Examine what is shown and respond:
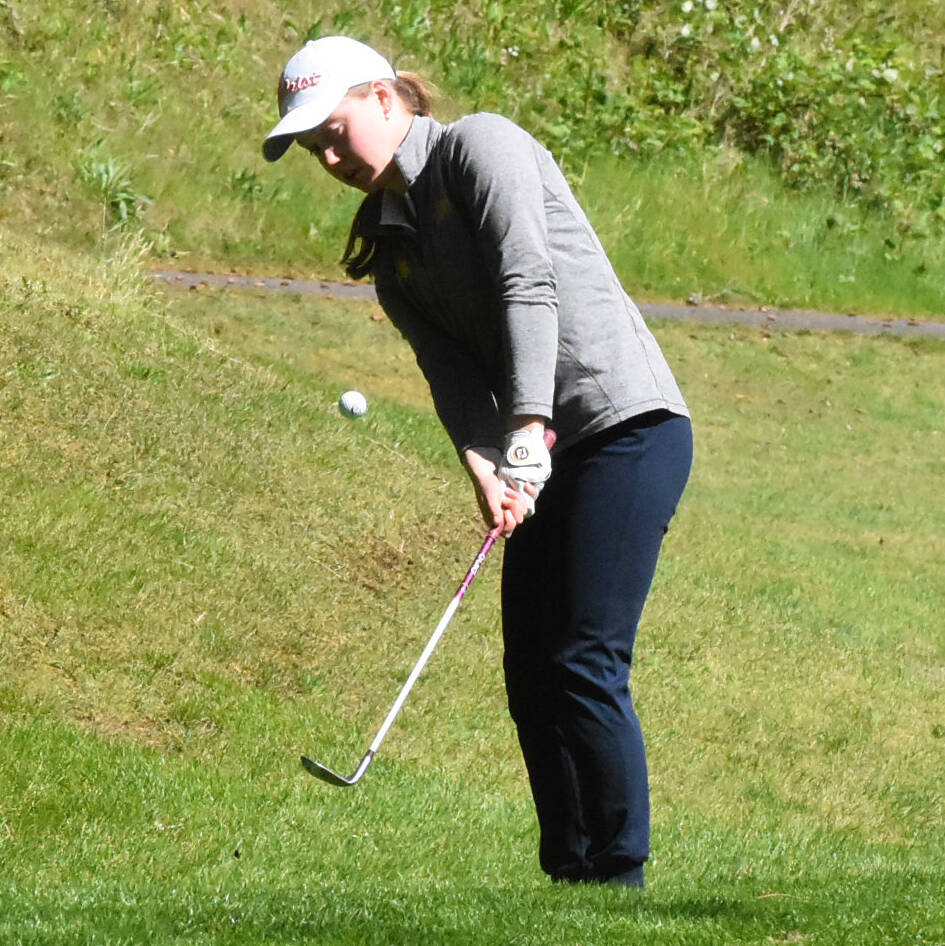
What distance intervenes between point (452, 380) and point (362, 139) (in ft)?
2.09

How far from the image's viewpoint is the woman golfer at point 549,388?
12.7 ft

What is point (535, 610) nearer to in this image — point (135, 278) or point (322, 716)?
point (322, 716)

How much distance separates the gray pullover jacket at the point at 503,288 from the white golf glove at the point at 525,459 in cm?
6

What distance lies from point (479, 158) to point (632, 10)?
765 inches

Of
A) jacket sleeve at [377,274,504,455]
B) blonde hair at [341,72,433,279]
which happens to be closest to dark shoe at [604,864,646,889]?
jacket sleeve at [377,274,504,455]

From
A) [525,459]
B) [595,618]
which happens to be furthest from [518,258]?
[595,618]

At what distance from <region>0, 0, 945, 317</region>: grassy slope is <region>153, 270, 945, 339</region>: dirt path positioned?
1.22 feet

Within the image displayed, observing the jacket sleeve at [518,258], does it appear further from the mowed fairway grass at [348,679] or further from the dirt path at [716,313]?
the dirt path at [716,313]

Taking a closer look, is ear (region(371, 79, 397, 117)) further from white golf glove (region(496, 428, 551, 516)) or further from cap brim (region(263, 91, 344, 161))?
white golf glove (region(496, 428, 551, 516))

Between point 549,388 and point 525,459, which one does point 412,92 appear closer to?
point 549,388

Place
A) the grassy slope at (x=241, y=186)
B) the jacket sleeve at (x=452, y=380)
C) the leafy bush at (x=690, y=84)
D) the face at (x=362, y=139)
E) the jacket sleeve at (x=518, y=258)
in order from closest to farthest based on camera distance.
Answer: the jacket sleeve at (x=518, y=258)
the face at (x=362, y=139)
the jacket sleeve at (x=452, y=380)
the grassy slope at (x=241, y=186)
the leafy bush at (x=690, y=84)

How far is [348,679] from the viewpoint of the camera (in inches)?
304

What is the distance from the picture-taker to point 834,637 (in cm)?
959

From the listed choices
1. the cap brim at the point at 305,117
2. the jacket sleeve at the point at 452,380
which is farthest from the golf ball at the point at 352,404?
the cap brim at the point at 305,117
